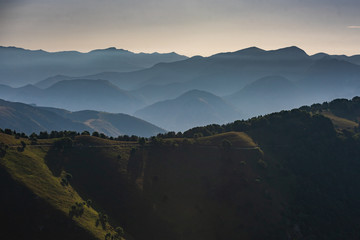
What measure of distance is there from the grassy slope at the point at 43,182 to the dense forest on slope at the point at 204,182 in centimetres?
54

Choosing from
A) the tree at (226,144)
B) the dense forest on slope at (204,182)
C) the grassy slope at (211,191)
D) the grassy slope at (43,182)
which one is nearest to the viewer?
the grassy slope at (43,182)

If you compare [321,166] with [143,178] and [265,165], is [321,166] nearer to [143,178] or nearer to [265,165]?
[265,165]

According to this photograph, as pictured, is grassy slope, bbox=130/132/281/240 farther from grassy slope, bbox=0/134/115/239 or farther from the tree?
grassy slope, bbox=0/134/115/239

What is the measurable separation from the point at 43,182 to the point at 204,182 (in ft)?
211

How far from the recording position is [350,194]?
165 meters

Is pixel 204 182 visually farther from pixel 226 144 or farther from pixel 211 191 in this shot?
pixel 226 144

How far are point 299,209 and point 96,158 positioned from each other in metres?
87.9

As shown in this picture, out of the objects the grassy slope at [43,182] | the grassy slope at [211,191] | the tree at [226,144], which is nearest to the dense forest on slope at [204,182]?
the grassy slope at [211,191]

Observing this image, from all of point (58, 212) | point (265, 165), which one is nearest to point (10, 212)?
point (58, 212)

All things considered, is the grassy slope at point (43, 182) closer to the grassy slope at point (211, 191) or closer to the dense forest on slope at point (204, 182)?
the dense forest on slope at point (204, 182)

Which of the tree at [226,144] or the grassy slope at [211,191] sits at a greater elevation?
the tree at [226,144]

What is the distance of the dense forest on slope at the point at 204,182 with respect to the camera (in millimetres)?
129750

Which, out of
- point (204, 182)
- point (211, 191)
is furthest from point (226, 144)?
point (211, 191)

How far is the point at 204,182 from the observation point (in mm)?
150625
